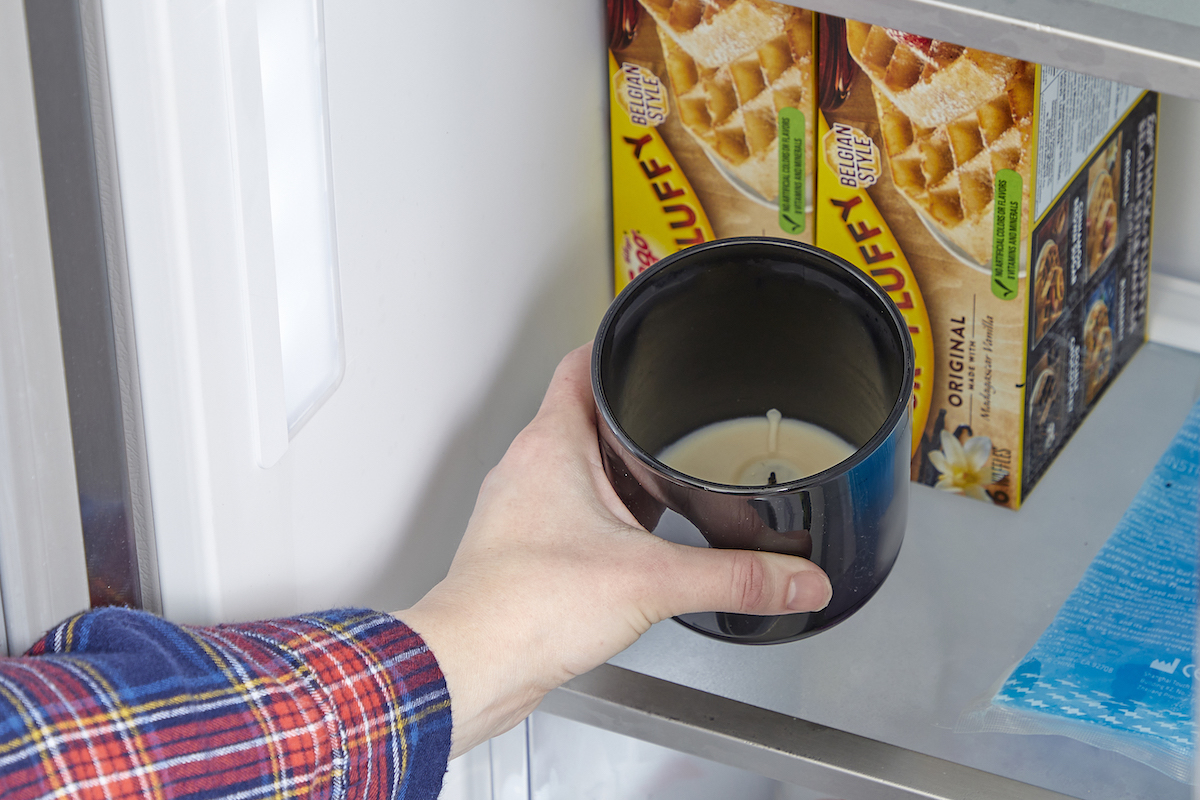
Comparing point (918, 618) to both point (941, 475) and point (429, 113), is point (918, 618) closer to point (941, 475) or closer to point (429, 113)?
point (941, 475)

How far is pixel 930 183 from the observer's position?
0.62 meters

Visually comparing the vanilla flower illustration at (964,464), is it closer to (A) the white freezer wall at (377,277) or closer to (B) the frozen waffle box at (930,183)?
(B) the frozen waffle box at (930,183)

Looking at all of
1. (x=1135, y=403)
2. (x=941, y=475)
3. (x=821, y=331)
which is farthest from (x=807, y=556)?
(x=1135, y=403)

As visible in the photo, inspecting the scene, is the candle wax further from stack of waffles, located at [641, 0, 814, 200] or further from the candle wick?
stack of waffles, located at [641, 0, 814, 200]

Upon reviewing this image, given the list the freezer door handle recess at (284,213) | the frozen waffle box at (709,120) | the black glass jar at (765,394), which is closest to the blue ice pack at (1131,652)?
the black glass jar at (765,394)

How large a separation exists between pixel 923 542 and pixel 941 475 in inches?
1.6

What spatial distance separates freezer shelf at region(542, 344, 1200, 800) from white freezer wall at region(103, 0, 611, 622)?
5.6 inches

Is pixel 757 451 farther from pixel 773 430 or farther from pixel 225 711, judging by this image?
pixel 225 711

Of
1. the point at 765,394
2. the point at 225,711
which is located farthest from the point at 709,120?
the point at 225,711

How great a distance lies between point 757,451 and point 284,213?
28cm

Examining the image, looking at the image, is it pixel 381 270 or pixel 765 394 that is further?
pixel 765 394

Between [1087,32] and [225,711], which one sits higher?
[1087,32]

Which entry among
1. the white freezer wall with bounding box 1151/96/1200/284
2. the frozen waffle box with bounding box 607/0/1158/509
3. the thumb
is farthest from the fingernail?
the white freezer wall with bounding box 1151/96/1200/284

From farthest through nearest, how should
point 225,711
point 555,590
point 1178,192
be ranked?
1. point 1178,192
2. point 555,590
3. point 225,711
